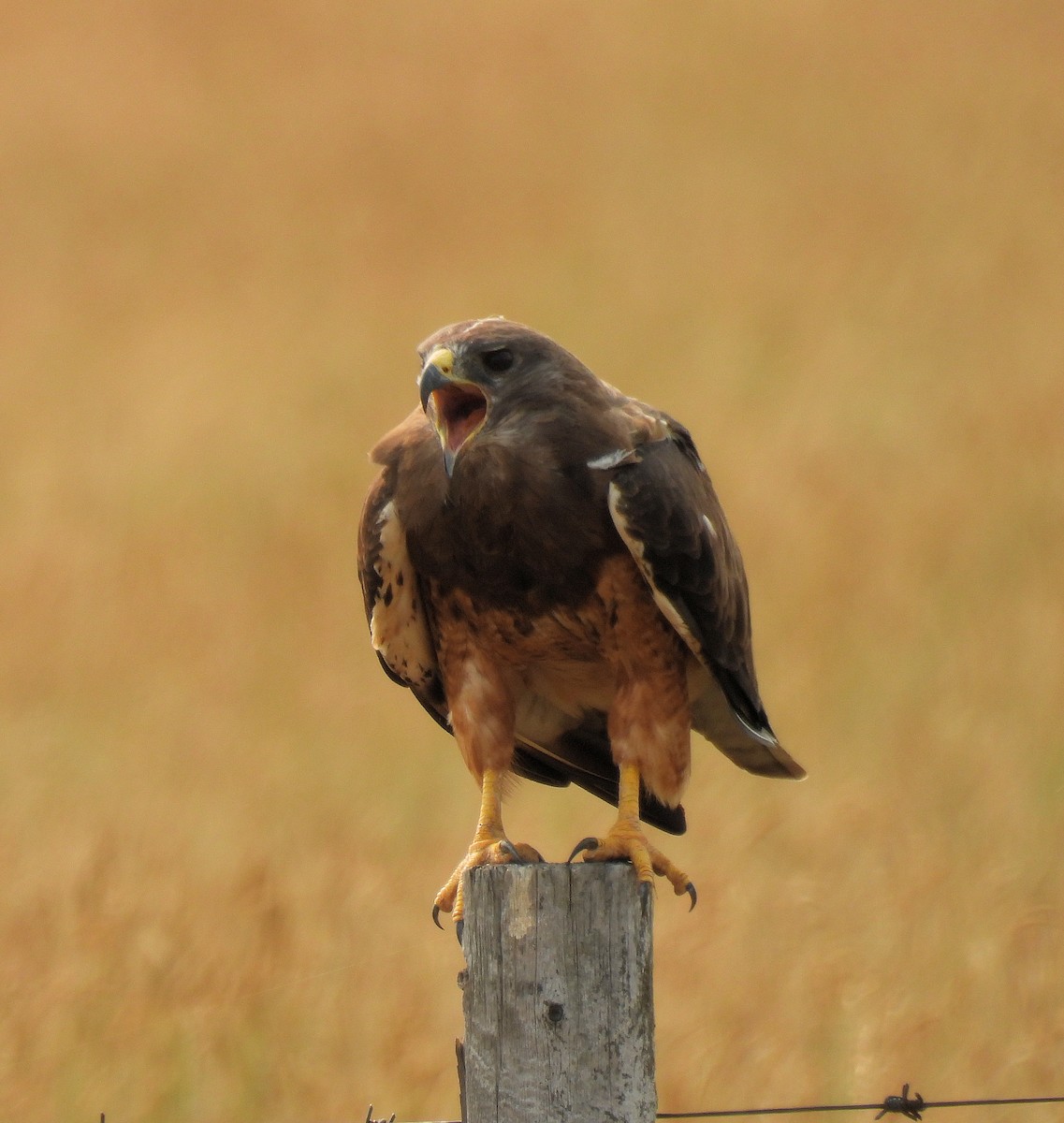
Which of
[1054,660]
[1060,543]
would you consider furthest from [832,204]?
[1054,660]

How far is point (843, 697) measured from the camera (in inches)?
318

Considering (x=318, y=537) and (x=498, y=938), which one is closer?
(x=498, y=938)

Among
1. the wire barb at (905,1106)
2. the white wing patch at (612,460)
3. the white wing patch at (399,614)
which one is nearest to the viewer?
the wire barb at (905,1106)

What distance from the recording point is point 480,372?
3955mm

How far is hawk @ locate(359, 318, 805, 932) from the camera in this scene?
3.96 metres

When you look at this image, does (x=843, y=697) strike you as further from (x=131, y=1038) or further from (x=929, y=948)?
(x=131, y=1038)

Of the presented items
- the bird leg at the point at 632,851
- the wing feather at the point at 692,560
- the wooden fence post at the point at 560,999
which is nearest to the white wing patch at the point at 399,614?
the wing feather at the point at 692,560

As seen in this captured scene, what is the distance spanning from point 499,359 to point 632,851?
43.8 inches

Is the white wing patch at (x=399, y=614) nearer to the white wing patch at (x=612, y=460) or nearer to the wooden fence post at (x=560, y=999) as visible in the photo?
the white wing patch at (x=612, y=460)

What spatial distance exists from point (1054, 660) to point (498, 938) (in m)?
5.74

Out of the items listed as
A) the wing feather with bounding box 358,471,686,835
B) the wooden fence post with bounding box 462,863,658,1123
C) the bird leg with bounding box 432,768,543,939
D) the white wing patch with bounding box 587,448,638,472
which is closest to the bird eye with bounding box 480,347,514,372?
the white wing patch with bounding box 587,448,638,472

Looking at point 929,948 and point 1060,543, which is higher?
point 1060,543

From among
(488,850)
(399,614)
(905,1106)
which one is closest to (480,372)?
(399,614)

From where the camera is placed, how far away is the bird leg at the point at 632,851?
372 cm
